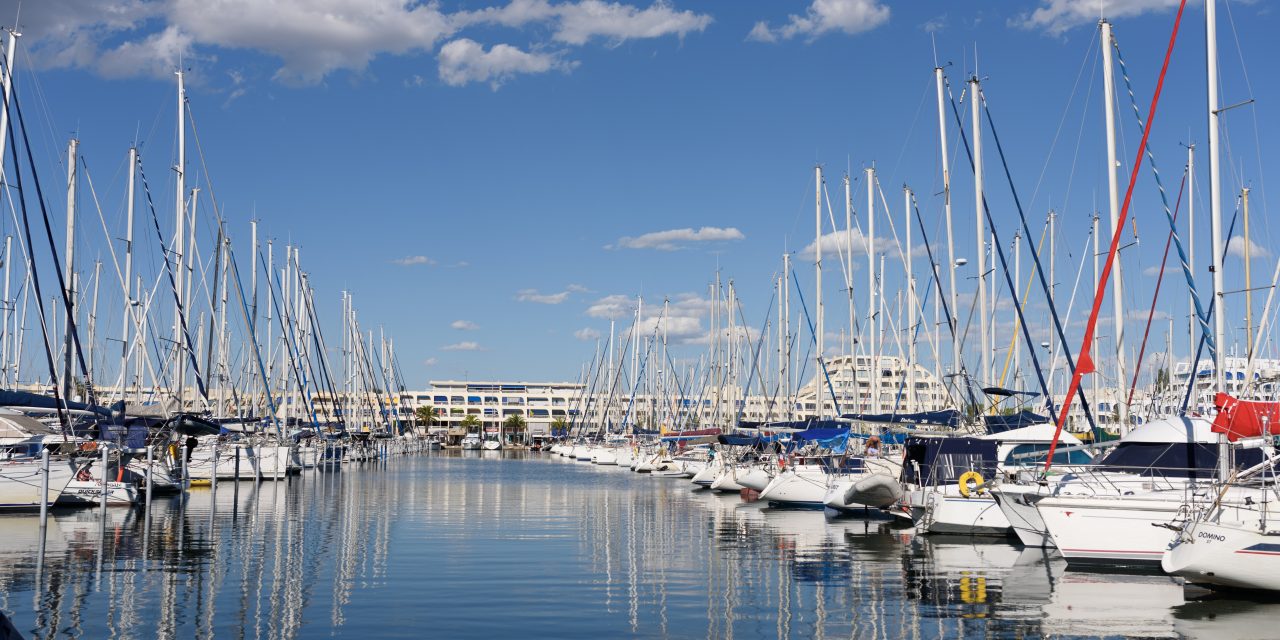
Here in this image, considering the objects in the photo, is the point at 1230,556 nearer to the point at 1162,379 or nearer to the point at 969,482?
the point at 969,482

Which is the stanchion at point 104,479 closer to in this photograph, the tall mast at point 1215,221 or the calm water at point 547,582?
the calm water at point 547,582

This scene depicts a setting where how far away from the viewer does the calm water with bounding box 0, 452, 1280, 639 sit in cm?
1697

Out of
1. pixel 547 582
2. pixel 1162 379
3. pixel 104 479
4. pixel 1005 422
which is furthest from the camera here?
pixel 1162 379

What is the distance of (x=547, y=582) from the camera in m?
21.8

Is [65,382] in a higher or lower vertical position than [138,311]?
lower

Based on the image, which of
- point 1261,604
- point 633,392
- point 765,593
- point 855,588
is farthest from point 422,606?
point 633,392

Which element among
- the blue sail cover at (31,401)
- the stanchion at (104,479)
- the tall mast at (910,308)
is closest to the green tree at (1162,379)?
the tall mast at (910,308)

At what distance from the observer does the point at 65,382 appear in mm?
37406

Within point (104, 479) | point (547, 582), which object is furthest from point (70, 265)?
point (547, 582)

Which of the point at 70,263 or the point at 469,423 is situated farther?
the point at 469,423

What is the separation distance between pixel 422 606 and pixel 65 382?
24.0 m

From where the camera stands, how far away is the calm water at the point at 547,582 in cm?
1697

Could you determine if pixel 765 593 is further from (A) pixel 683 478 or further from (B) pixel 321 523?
(A) pixel 683 478

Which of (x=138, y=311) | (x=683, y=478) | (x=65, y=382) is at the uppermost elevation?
(x=138, y=311)
